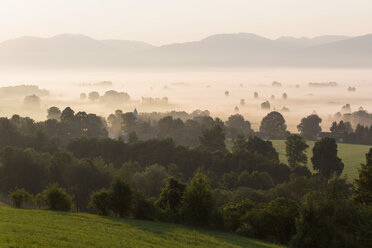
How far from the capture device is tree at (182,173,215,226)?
41.3 meters

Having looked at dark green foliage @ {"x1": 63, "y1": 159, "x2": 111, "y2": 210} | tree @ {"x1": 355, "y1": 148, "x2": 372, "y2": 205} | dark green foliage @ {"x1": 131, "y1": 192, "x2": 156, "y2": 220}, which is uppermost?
tree @ {"x1": 355, "y1": 148, "x2": 372, "y2": 205}

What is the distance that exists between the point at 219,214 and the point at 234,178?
93.6 ft

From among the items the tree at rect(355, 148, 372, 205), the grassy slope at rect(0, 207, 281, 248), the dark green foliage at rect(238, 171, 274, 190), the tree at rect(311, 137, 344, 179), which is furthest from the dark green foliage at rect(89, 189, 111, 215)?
the tree at rect(311, 137, 344, 179)

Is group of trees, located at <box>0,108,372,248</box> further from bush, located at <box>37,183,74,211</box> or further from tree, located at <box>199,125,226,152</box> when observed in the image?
tree, located at <box>199,125,226,152</box>

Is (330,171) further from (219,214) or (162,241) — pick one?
(162,241)

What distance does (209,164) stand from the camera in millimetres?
82750

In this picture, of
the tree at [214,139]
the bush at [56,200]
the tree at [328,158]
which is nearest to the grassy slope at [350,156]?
the tree at [328,158]

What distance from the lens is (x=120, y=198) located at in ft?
140

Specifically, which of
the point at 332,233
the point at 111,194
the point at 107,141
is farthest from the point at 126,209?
the point at 107,141

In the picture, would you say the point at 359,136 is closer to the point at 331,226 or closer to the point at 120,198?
the point at 331,226

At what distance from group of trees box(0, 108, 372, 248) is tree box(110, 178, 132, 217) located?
11 centimetres

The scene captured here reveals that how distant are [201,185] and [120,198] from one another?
875cm

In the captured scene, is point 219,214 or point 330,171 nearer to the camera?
point 219,214

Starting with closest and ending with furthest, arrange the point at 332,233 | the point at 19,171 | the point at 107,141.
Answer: the point at 332,233, the point at 19,171, the point at 107,141
